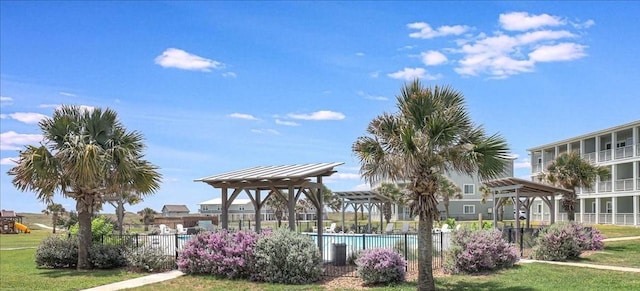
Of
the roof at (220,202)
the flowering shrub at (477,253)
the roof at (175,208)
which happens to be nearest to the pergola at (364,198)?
the flowering shrub at (477,253)

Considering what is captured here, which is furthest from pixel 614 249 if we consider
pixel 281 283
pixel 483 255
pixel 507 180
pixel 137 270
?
pixel 137 270

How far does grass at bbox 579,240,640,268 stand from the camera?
70.7ft

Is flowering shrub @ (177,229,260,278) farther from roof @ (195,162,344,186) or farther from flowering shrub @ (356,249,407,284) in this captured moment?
flowering shrub @ (356,249,407,284)

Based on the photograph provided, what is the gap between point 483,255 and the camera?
19.2 metres

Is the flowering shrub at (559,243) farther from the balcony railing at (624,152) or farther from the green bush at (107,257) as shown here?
the balcony railing at (624,152)

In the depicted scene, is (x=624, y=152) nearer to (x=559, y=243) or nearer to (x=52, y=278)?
(x=559, y=243)

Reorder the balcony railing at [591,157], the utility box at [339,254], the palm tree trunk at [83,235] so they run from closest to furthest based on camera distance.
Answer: the utility box at [339,254]
the palm tree trunk at [83,235]
the balcony railing at [591,157]

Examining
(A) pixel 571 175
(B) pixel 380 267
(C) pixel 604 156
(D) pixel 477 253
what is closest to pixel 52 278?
(B) pixel 380 267

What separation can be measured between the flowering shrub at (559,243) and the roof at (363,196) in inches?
759

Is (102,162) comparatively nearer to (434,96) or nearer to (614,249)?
(434,96)

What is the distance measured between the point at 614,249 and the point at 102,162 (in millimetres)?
21436

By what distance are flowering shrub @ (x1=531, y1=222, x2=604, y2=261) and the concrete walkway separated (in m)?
13.0

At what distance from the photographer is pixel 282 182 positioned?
20750 millimetres

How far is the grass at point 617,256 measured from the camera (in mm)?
21562
